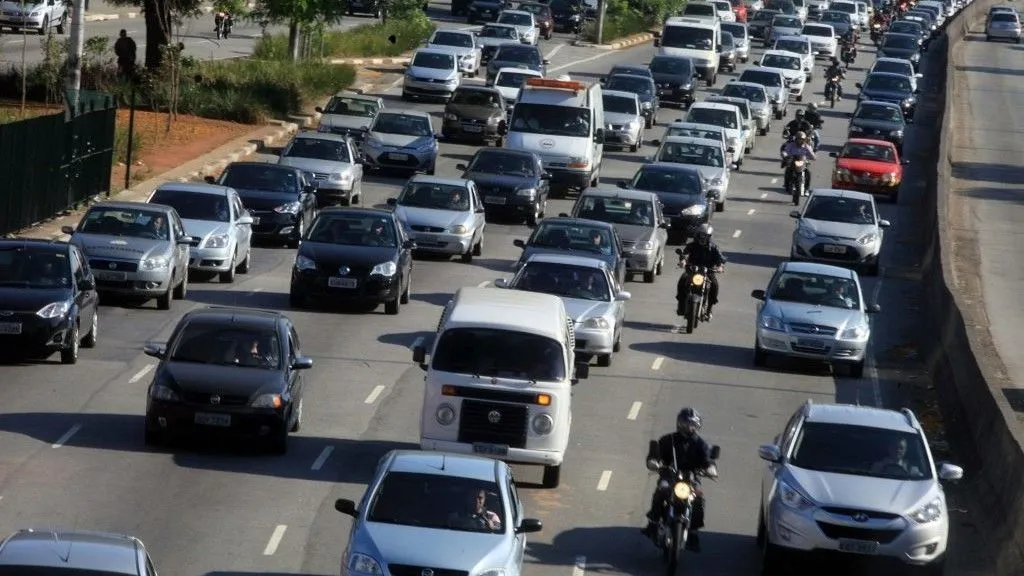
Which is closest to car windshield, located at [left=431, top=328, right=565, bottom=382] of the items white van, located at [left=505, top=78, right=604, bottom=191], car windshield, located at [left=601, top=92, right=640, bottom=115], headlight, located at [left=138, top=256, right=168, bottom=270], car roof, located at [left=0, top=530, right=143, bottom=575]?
car roof, located at [left=0, top=530, right=143, bottom=575]

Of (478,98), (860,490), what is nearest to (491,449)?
(860,490)

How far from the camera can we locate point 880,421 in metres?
19.2

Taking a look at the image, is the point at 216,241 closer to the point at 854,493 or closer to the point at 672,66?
the point at 854,493

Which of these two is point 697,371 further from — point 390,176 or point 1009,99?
point 1009,99

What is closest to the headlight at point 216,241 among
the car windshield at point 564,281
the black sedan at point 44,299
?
the car windshield at point 564,281

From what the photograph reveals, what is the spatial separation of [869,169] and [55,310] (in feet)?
97.2

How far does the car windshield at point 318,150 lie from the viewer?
141 feet

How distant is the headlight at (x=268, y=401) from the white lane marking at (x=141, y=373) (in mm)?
4341

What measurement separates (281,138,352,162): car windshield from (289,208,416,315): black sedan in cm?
1034

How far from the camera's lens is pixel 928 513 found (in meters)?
18.0

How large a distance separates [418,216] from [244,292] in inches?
214

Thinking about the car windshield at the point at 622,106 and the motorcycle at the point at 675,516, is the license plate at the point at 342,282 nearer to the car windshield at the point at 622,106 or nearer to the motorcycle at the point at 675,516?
the motorcycle at the point at 675,516

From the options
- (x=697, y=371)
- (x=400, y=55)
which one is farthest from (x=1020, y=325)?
(x=400, y=55)

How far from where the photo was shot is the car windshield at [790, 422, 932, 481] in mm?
18609
